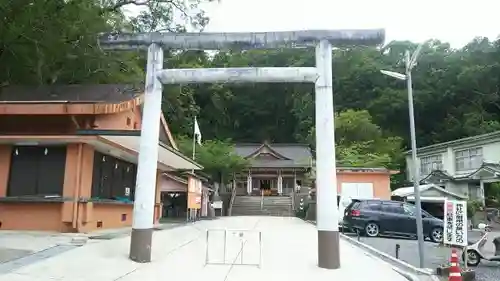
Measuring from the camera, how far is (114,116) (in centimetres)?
1481

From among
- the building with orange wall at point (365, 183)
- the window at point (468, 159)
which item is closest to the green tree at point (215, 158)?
the building with orange wall at point (365, 183)

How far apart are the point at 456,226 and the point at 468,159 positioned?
95.8 feet

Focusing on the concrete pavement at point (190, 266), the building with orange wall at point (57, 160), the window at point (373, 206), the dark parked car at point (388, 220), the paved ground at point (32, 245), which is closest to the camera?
the concrete pavement at point (190, 266)

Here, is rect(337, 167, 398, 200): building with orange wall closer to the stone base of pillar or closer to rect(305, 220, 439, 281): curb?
rect(305, 220, 439, 281): curb

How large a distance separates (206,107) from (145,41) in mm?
45273

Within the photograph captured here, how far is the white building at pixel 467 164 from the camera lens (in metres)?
29.6

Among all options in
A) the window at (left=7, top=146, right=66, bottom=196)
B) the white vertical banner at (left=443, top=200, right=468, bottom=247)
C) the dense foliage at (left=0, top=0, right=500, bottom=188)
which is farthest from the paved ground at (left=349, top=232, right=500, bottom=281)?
the window at (left=7, top=146, right=66, bottom=196)

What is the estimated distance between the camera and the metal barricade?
8865 millimetres

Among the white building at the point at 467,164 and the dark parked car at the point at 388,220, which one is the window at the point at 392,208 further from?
the white building at the point at 467,164

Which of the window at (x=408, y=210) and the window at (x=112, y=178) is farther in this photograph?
the window at (x=408, y=210)

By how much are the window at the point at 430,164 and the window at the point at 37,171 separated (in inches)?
1346

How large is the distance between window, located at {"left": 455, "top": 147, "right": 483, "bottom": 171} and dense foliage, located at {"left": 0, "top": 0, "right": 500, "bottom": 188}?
17.1 ft

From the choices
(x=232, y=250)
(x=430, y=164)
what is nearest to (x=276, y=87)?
(x=430, y=164)

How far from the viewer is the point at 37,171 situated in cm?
1317
